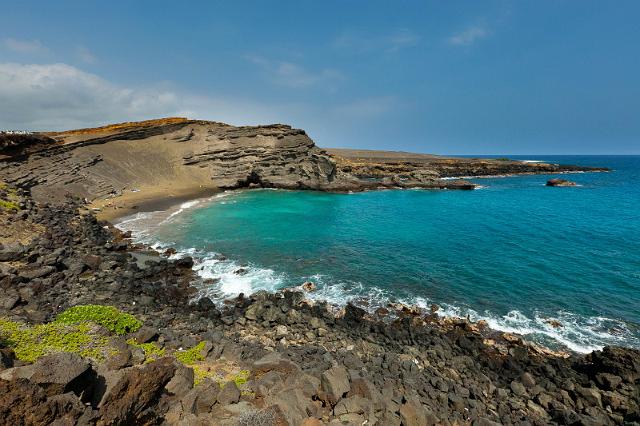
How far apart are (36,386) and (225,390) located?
382cm

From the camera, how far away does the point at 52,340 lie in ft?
33.7

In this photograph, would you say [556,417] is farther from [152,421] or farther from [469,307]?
[152,421]

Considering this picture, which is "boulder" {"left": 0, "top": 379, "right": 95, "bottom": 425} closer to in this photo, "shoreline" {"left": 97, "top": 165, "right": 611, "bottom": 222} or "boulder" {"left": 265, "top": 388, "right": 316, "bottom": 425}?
"boulder" {"left": 265, "top": 388, "right": 316, "bottom": 425}

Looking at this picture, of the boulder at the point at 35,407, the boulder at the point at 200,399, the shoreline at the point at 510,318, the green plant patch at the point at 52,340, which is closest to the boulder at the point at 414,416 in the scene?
the boulder at the point at 200,399

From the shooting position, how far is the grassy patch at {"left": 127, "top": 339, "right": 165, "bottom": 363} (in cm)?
1058

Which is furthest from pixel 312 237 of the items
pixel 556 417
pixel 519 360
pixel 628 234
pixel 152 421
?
pixel 628 234

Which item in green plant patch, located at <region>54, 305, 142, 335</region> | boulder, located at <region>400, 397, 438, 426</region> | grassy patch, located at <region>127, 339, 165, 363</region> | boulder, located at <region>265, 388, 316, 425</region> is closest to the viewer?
boulder, located at <region>265, 388, 316, 425</region>

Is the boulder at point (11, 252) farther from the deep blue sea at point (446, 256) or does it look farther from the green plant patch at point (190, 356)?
the green plant patch at point (190, 356)

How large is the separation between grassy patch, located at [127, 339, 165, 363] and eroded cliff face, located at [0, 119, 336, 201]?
40.9m

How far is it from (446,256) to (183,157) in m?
50.2

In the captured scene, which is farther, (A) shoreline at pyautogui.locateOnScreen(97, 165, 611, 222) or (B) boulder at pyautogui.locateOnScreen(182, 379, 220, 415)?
(A) shoreline at pyautogui.locateOnScreen(97, 165, 611, 222)

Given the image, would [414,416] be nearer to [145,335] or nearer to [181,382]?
[181,382]

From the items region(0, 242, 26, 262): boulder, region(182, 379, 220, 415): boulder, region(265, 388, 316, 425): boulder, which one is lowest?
region(265, 388, 316, 425): boulder

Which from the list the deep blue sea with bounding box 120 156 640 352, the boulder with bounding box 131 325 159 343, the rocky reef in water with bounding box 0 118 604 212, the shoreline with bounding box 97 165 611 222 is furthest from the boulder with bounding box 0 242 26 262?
the rocky reef in water with bounding box 0 118 604 212
